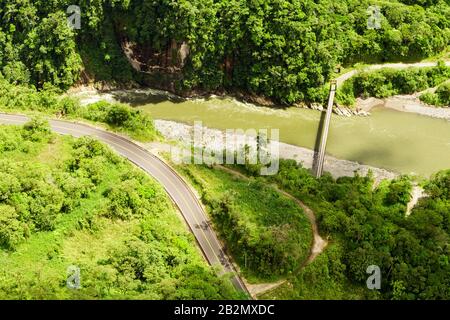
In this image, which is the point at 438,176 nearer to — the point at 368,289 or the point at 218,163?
the point at 368,289

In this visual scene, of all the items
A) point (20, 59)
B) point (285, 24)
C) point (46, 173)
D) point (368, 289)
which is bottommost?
point (368, 289)

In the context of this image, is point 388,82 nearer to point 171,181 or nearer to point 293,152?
point 293,152

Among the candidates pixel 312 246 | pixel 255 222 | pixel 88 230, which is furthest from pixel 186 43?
pixel 312 246

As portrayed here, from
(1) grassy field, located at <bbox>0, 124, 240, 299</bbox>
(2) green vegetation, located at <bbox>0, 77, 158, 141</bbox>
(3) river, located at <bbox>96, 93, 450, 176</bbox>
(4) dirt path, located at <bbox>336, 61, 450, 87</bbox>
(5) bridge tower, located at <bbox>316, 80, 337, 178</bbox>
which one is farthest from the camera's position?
(4) dirt path, located at <bbox>336, 61, 450, 87</bbox>

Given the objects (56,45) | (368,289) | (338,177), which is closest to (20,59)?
(56,45)

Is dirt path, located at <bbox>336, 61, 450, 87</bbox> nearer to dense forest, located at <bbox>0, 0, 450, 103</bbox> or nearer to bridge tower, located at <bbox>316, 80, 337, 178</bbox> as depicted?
dense forest, located at <bbox>0, 0, 450, 103</bbox>

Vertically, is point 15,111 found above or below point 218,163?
above

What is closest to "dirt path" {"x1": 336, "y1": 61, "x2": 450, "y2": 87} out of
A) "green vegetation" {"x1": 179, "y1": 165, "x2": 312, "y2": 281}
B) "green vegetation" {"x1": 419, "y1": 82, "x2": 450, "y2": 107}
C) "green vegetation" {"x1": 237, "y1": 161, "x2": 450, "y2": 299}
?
"green vegetation" {"x1": 419, "y1": 82, "x2": 450, "y2": 107}

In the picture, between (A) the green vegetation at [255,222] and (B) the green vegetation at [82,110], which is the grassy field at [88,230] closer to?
(A) the green vegetation at [255,222]
